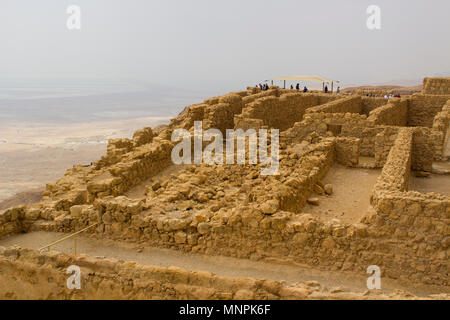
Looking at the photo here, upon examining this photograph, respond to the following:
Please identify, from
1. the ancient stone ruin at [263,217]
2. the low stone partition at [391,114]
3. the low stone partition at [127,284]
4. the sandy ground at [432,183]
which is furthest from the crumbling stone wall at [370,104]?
the low stone partition at [127,284]

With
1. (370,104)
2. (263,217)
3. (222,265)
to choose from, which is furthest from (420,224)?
(370,104)

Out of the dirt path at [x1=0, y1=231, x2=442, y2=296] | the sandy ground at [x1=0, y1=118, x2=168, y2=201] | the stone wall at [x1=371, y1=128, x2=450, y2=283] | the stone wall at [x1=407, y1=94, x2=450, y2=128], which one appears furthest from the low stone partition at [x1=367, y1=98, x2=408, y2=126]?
the sandy ground at [x1=0, y1=118, x2=168, y2=201]

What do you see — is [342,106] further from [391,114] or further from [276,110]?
[276,110]

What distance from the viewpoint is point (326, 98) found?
2100 centimetres

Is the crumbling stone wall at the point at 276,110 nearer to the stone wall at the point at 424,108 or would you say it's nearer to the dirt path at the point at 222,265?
the stone wall at the point at 424,108

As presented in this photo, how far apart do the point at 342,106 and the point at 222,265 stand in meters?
12.7

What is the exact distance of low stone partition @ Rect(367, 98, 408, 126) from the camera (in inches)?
576

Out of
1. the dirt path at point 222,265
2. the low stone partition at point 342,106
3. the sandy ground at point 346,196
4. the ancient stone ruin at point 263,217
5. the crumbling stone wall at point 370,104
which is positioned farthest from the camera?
the crumbling stone wall at point 370,104

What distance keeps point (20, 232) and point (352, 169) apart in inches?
327

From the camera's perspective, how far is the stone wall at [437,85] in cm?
2606

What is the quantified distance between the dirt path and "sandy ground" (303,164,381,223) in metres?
1.10

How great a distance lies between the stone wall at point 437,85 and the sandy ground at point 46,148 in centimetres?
2325

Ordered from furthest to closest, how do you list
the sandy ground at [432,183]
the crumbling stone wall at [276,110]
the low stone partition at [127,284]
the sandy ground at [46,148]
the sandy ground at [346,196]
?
1. the sandy ground at [46,148]
2. the crumbling stone wall at [276,110]
3. the sandy ground at [432,183]
4. the sandy ground at [346,196]
5. the low stone partition at [127,284]

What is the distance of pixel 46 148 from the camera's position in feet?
112
